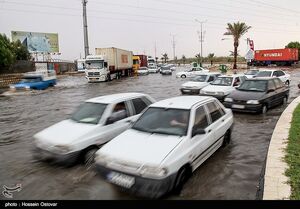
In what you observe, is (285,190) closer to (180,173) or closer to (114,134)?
(180,173)

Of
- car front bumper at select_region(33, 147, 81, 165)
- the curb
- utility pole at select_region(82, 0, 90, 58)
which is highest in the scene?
utility pole at select_region(82, 0, 90, 58)

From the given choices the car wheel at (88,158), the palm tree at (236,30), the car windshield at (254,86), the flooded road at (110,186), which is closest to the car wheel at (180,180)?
the flooded road at (110,186)

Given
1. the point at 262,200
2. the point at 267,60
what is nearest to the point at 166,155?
the point at 262,200

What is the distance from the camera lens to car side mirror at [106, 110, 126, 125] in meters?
7.74

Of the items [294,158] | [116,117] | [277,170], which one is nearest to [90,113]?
[116,117]

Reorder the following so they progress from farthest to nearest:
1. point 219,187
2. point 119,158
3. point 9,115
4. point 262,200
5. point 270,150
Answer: point 9,115
point 270,150
point 219,187
point 119,158
point 262,200

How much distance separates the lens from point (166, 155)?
532 centimetres

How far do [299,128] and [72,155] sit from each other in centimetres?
741

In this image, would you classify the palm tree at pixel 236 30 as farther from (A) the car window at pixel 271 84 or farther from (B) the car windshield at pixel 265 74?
(A) the car window at pixel 271 84

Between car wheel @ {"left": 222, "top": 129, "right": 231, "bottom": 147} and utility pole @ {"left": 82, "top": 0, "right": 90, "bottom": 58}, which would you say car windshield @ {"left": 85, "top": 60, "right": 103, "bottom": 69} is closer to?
utility pole @ {"left": 82, "top": 0, "right": 90, "bottom": 58}

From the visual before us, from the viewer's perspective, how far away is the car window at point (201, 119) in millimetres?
6474

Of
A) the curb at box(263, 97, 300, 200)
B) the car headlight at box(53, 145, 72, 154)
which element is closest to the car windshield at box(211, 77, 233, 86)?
the curb at box(263, 97, 300, 200)

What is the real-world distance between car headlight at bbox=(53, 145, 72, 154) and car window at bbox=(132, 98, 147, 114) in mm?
2514

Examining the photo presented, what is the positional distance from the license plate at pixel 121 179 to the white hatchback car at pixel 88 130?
1771 mm
